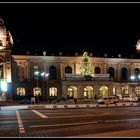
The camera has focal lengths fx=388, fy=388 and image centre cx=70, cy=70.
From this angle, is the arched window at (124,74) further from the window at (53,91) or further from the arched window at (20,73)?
the arched window at (20,73)

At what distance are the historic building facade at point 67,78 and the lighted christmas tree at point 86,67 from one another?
4.58 ft

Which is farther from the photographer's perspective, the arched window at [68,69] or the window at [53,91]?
the arched window at [68,69]

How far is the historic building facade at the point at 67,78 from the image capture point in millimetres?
97312

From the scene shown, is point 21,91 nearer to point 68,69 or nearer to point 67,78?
point 67,78

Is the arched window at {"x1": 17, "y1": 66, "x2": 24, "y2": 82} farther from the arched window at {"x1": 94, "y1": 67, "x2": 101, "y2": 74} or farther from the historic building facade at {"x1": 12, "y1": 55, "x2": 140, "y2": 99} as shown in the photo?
the arched window at {"x1": 94, "y1": 67, "x2": 101, "y2": 74}

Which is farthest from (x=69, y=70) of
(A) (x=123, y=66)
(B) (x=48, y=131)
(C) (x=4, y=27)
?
(B) (x=48, y=131)

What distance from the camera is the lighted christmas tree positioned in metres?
98.2

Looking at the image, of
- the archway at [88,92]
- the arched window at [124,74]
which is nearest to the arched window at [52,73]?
the archway at [88,92]

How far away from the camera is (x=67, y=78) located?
97000 mm

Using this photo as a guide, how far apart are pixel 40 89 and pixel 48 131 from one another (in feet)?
252

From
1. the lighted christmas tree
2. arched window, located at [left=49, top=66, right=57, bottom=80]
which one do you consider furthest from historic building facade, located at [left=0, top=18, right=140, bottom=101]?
the lighted christmas tree

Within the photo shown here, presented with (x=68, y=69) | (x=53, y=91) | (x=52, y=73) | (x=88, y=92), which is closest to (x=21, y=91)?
(x=53, y=91)

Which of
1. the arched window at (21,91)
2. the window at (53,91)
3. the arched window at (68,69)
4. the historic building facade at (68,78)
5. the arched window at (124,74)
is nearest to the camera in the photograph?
the historic building facade at (68,78)

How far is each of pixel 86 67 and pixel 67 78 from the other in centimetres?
565
